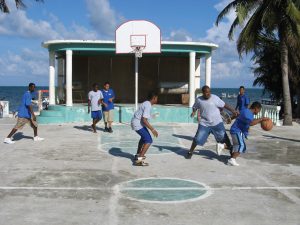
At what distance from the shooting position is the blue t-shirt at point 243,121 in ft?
28.6

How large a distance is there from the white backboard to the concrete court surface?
21.3 ft

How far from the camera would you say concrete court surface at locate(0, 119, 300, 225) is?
553cm

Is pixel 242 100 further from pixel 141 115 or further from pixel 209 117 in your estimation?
pixel 141 115

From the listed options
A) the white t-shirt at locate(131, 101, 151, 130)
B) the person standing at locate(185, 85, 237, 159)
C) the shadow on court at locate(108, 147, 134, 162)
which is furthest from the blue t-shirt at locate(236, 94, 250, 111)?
the white t-shirt at locate(131, 101, 151, 130)

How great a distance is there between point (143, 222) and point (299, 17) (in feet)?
45.8

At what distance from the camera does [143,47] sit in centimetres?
1744

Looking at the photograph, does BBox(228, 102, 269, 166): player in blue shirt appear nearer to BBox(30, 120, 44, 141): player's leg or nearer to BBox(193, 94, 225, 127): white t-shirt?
BBox(193, 94, 225, 127): white t-shirt

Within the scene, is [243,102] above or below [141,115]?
above

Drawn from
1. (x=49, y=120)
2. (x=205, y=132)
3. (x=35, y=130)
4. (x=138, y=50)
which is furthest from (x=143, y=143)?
(x=49, y=120)

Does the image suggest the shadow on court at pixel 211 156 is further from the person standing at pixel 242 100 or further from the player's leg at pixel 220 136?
the person standing at pixel 242 100

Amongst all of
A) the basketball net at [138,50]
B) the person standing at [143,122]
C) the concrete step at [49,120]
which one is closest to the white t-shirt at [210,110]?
the person standing at [143,122]

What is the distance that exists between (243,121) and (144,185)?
2.79 m

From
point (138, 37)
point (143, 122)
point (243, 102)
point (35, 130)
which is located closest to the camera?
point (143, 122)

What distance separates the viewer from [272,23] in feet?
58.5
